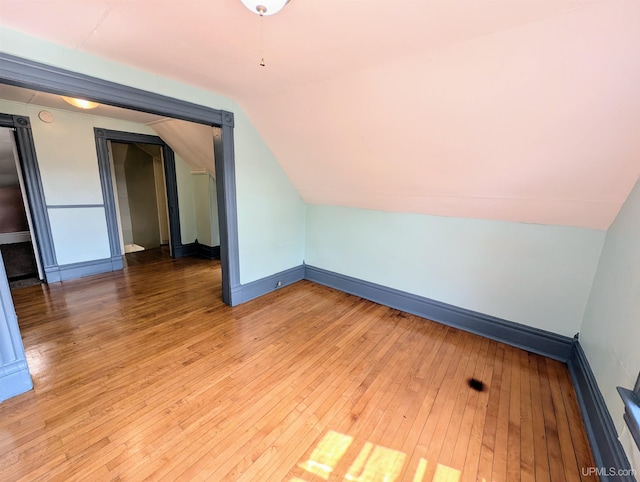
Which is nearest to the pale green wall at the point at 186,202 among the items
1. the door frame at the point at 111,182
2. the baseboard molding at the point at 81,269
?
the door frame at the point at 111,182

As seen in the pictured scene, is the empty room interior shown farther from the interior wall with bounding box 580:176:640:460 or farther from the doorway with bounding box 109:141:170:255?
the doorway with bounding box 109:141:170:255

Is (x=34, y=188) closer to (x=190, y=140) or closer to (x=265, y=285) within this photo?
(x=190, y=140)

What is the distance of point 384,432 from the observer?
62.1 inches

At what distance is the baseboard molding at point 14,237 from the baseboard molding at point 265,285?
6.28m

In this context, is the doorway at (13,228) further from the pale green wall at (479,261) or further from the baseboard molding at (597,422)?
the baseboard molding at (597,422)

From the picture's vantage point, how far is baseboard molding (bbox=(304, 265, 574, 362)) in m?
2.28

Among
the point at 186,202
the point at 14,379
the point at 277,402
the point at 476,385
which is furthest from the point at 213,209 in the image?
the point at 476,385

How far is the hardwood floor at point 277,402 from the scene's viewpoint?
1.38m

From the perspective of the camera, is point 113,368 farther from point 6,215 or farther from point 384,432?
point 6,215

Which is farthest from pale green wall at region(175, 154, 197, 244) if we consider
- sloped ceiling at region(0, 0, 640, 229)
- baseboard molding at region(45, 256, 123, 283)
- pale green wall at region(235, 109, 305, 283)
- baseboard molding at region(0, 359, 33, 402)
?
baseboard molding at region(0, 359, 33, 402)

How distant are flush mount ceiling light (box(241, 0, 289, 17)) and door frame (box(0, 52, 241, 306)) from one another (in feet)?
4.64

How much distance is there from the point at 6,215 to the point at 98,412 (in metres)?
6.81

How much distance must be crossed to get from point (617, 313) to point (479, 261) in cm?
102

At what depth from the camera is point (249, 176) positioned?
2.97m
